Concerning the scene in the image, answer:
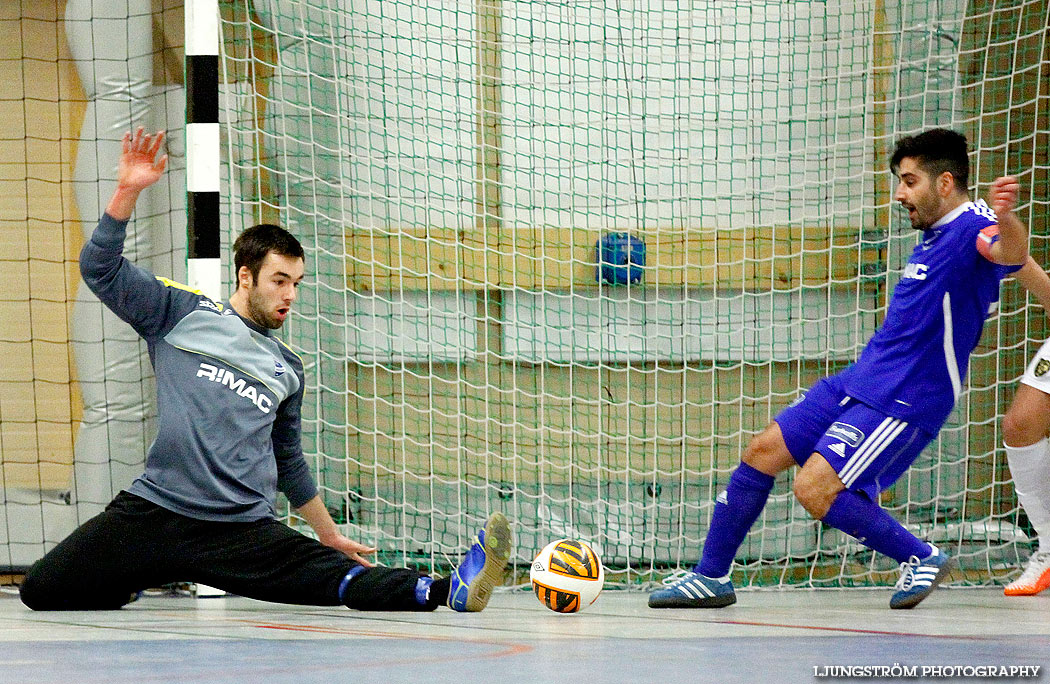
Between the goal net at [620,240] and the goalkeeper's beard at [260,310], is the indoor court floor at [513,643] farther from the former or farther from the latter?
the goal net at [620,240]

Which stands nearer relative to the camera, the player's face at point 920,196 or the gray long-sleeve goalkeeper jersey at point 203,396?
the gray long-sleeve goalkeeper jersey at point 203,396

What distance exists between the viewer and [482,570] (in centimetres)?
339

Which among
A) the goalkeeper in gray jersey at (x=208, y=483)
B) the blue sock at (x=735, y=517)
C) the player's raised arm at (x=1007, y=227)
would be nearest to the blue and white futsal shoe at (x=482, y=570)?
the goalkeeper in gray jersey at (x=208, y=483)

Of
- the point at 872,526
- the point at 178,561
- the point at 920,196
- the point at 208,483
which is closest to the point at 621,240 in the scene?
the point at 920,196

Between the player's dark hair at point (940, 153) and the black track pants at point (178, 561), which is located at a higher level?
the player's dark hair at point (940, 153)

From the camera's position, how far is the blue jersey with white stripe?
383 cm

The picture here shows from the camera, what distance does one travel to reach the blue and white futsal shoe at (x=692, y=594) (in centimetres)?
392

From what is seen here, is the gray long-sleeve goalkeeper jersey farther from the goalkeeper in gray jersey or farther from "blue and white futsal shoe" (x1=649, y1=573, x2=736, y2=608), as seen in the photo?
"blue and white futsal shoe" (x1=649, y1=573, x2=736, y2=608)

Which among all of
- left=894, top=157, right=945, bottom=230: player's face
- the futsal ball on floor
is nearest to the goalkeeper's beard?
the futsal ball on floor

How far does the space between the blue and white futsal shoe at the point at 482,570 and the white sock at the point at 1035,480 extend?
2.08 meters

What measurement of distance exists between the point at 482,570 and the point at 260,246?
115 cm

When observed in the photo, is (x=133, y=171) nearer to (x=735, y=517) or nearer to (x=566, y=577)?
(x=566, y=577)

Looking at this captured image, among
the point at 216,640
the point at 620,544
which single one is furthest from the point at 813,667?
the point at 620,544

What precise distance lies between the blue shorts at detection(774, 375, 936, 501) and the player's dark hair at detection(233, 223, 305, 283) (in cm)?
167
